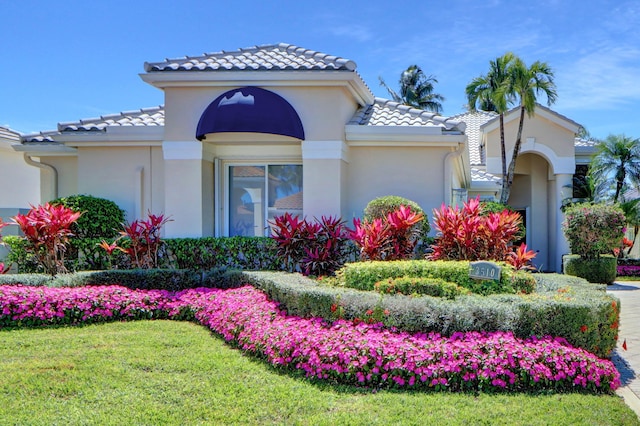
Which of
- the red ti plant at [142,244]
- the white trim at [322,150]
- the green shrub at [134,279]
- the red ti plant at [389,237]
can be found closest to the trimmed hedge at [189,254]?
the red ti plant at [142,244]

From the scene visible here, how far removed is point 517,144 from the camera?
22.3 meters

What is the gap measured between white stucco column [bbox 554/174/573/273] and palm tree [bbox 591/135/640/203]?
1329 millimetres

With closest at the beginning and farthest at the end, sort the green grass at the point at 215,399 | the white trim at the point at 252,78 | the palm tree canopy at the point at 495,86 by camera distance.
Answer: the green grass at the point at 215,399 → the white trim at the point at 252,78 → the palm tree canopy at the point at 495,86

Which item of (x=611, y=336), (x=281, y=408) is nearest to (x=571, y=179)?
(x=611, y=336)

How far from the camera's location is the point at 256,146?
13.2m

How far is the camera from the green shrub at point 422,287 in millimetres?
7875

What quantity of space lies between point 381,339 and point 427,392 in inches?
36.2

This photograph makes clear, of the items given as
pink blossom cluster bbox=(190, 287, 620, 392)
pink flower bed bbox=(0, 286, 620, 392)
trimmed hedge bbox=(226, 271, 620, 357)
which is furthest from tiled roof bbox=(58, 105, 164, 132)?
pink blossom cluster bbox=(190, 287, 620, 392)

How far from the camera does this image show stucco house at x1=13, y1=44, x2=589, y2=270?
39.9 ft

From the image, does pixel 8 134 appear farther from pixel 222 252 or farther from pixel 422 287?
pixel 422 287

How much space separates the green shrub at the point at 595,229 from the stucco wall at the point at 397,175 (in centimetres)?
863

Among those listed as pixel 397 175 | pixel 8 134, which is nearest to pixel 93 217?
pixel 397 175

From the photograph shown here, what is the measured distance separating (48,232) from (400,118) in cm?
897

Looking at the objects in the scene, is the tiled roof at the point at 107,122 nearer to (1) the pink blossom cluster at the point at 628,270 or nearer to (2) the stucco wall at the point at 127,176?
(2) the stucco wall at the point at 127,176
